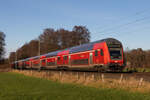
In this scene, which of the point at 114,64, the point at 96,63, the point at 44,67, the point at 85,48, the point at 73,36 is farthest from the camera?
the point at 73,36

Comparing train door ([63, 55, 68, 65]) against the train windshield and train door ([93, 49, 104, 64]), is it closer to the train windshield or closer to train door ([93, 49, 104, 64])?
train door ([93, 49, 104, 64])

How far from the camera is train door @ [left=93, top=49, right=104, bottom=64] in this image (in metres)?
24.3

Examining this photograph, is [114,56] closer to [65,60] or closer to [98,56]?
[98,56]

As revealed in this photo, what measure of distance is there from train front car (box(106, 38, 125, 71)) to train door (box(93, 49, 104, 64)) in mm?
1058

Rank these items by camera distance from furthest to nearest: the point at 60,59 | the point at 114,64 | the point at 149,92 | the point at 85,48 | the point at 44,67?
Answer: 1. the point at 44,67
2. the point at 60,59
3. the point at 85,48
4. the point at 114,64
5. the point at 149,92

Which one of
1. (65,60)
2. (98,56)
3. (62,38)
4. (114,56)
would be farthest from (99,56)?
(62,38)

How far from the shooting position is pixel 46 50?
8181cm

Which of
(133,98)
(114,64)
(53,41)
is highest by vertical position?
(53,41)

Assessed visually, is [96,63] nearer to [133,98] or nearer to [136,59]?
[133,98]

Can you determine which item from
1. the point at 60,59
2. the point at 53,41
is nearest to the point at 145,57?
the point at 60,59

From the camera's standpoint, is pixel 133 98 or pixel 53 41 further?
pixel 53 41

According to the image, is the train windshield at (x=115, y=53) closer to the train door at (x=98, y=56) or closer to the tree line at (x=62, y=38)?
the train door at (x=98, y=56)

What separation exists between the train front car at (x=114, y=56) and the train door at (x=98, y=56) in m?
1.06

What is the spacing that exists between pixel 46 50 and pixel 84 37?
53.3ft
